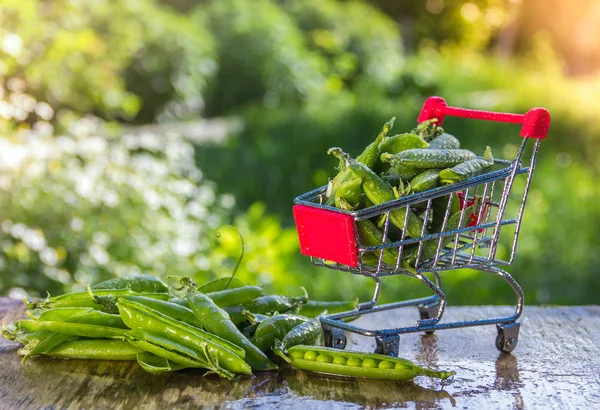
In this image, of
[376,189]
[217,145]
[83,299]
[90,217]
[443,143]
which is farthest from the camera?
[217,145]

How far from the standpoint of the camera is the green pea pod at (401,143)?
2900 millimetres

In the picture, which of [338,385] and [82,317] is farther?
[82,317]

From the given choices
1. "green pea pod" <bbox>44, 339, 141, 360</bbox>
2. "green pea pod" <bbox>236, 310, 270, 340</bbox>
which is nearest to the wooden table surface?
"green pea pod" <bbox>44, 339, 141, 360</bbox>

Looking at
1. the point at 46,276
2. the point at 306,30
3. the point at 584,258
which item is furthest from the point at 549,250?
the point at 306,30

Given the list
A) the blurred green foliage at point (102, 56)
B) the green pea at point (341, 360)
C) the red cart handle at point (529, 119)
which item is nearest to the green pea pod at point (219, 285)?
the green pea at point (341, 360)

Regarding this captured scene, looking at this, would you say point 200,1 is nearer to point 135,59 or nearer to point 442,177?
point 135,59

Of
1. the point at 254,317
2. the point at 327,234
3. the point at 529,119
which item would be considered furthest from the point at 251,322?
the point at 529,119

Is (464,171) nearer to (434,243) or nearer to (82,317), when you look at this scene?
(434,243)

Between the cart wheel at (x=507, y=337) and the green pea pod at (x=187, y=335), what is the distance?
93 centimetres

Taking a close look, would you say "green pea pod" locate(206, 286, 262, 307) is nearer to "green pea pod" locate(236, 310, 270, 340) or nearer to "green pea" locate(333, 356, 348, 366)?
"green pea pod" locate(236, 310, 270, 340)

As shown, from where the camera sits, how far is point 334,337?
3080mm

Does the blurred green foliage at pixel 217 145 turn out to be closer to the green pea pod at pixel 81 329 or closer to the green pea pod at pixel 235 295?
the green pea pod at pixel 235 295

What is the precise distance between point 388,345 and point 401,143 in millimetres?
651

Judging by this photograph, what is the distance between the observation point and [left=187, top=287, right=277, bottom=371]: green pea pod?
2.85 metres
